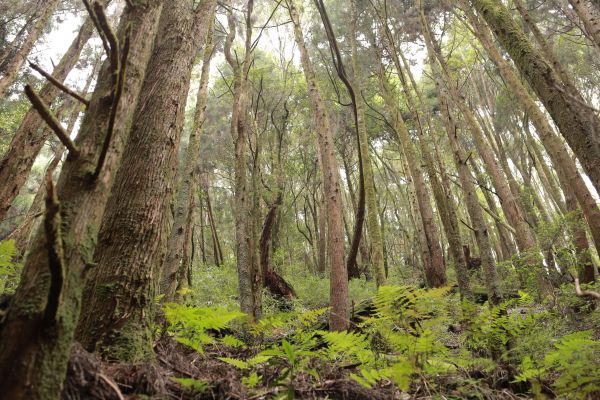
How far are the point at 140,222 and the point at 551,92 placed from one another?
153 inches

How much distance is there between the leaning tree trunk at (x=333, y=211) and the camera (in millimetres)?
5512

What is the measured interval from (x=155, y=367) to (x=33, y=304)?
2.75ft

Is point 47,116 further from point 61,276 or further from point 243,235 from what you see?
point 243,235

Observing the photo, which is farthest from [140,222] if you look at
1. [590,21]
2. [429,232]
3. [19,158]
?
[590,21]

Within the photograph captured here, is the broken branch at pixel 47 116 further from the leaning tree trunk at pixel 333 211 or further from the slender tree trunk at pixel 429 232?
the slender tree trunk at pixel 429 232

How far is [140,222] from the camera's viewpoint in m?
2.40

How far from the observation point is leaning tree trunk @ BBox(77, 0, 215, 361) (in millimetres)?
2113

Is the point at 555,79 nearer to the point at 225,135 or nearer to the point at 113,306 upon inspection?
the point at 113,306

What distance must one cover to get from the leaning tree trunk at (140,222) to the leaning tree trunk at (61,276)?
0.88 metres

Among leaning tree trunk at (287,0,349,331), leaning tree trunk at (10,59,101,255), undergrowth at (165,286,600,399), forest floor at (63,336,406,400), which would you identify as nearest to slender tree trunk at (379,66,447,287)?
leaning tree trunk at (287,0,349,331)

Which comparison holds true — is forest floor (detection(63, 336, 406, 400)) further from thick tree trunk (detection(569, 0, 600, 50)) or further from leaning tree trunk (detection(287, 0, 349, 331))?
thick tree trunk (detection(569, 0, 600, 50))

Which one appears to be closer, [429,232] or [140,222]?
[140,222]

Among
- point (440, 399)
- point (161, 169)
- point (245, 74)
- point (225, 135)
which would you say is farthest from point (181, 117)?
point (225, 135)

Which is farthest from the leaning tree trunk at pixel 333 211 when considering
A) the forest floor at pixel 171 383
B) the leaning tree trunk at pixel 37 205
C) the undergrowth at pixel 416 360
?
the leaning tree trunk at pixel 37 205
